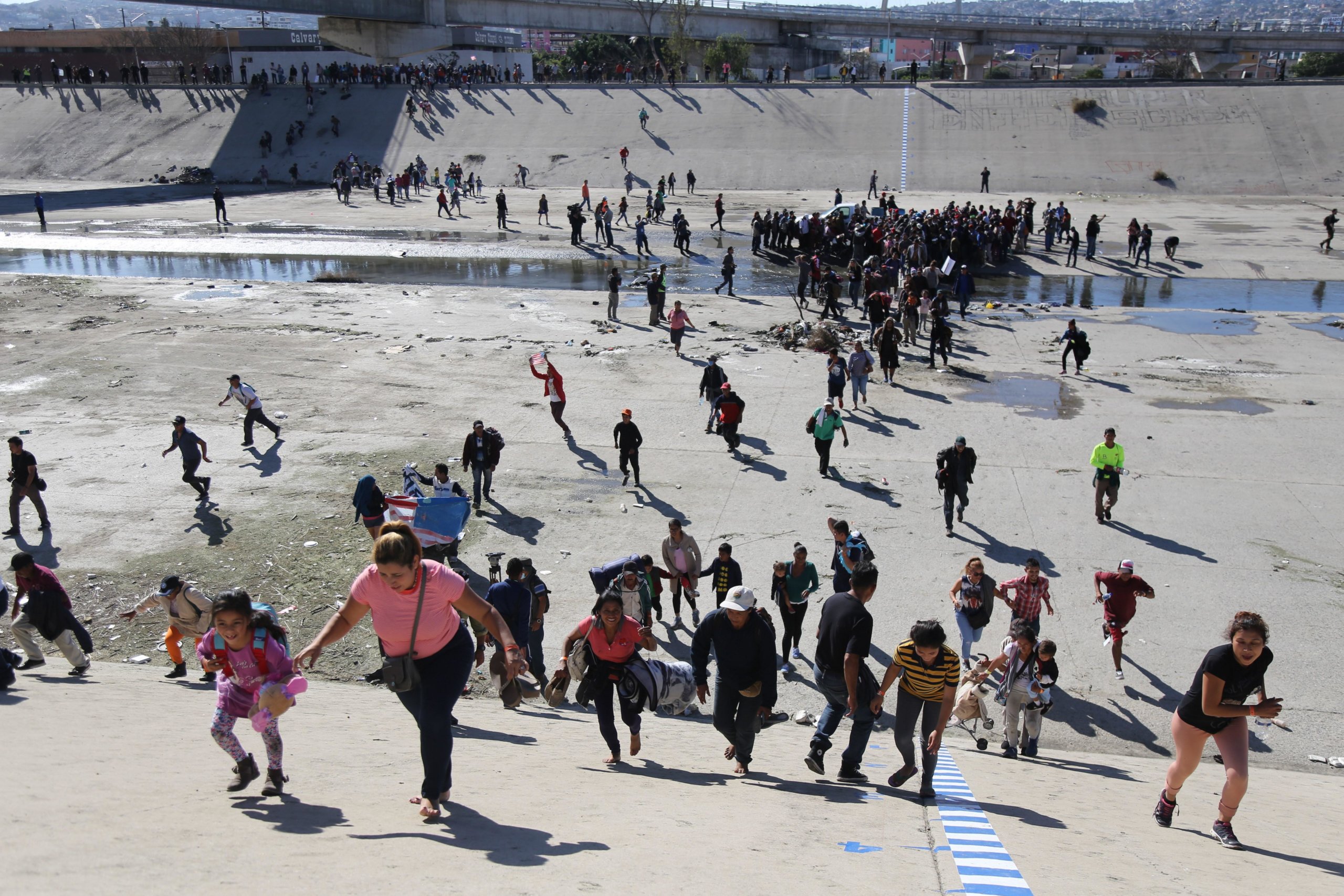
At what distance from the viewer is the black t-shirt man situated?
5.24 meters

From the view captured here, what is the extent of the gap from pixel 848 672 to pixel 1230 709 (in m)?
1.83

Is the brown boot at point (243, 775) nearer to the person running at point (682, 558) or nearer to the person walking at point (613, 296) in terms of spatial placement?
the person running at point (682, 558)

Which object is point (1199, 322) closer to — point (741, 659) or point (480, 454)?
point (480, 454)

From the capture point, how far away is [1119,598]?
26.2 ft

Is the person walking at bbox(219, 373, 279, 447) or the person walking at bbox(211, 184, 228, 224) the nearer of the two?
the person walking at bbox(219, 373, 279, 447)

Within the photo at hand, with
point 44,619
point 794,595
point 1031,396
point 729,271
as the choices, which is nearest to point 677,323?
point 729,271

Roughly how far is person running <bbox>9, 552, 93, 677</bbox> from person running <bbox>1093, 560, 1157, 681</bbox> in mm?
8149

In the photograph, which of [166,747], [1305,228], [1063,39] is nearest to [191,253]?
[166,747]

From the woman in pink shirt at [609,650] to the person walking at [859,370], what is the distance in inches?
393

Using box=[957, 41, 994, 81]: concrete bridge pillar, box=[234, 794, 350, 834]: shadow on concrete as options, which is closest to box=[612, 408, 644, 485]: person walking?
box=[234, 794, 350, 834]: shadow on concrete

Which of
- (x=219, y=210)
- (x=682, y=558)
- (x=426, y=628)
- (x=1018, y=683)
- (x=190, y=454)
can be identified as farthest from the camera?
(x=219, y=210)

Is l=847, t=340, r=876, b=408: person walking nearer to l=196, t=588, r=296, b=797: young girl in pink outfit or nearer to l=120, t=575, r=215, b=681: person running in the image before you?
l=120, t=575, r=215, b=681: person running

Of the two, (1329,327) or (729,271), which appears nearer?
(1329,327)

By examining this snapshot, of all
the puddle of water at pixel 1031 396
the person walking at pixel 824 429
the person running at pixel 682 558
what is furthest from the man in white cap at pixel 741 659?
the puddle of water at pixel 1031 396
